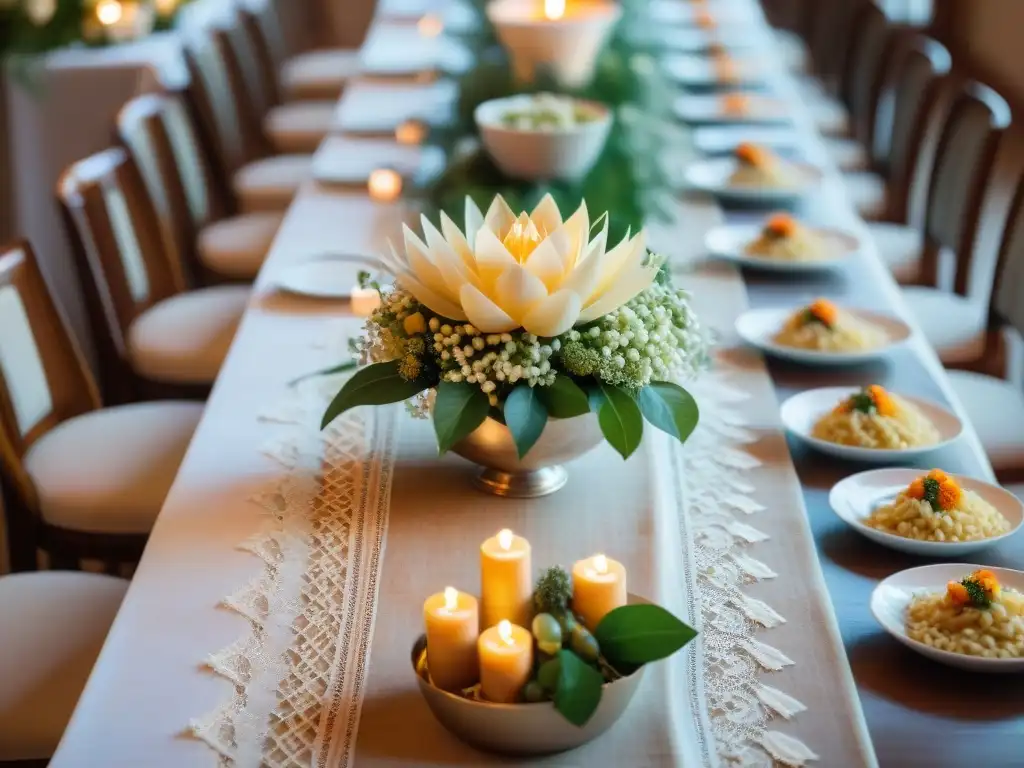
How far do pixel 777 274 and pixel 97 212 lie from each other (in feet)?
4.29

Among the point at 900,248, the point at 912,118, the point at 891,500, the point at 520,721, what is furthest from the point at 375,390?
the point at 912,118

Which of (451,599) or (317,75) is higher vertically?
(451,599)

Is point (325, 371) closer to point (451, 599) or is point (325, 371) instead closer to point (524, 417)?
point (524, 417)

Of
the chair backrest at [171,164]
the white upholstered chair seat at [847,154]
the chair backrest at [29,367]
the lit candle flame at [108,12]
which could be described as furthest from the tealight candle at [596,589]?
the lit candle flame at [108,12]

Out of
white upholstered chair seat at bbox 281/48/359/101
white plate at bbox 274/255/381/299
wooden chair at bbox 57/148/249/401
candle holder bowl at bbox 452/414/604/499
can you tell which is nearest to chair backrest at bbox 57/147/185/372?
wooden chair at bbox 57/148/249/401

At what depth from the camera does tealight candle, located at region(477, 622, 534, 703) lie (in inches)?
Result: 40.9

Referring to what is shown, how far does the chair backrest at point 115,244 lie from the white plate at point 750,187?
116cm

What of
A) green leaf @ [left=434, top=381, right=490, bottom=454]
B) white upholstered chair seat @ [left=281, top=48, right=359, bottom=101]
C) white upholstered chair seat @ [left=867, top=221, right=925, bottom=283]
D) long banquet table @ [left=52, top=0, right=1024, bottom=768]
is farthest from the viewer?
white upholstered chair seat @ [left=281, top=48, right=359, bottom=101]

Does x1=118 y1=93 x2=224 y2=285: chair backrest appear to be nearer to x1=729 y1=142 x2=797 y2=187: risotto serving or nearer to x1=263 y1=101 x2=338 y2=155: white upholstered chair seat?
x1=263 y1=101 x2=338 y2=155: white upholstered chair seat

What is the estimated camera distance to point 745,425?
1701mm

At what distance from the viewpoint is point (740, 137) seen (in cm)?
300

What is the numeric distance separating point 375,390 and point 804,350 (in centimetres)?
71

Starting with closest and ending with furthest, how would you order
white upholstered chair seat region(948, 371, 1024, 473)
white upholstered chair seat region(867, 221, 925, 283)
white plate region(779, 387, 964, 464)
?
white plate region(779, 387, 964, 464) → white upholstered chair seat region(948, 371, 1024, 473) → white upholstered chair seat region(867, 221, 925, 283)

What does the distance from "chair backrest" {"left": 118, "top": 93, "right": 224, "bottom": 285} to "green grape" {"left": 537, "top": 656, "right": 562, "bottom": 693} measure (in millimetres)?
2011
